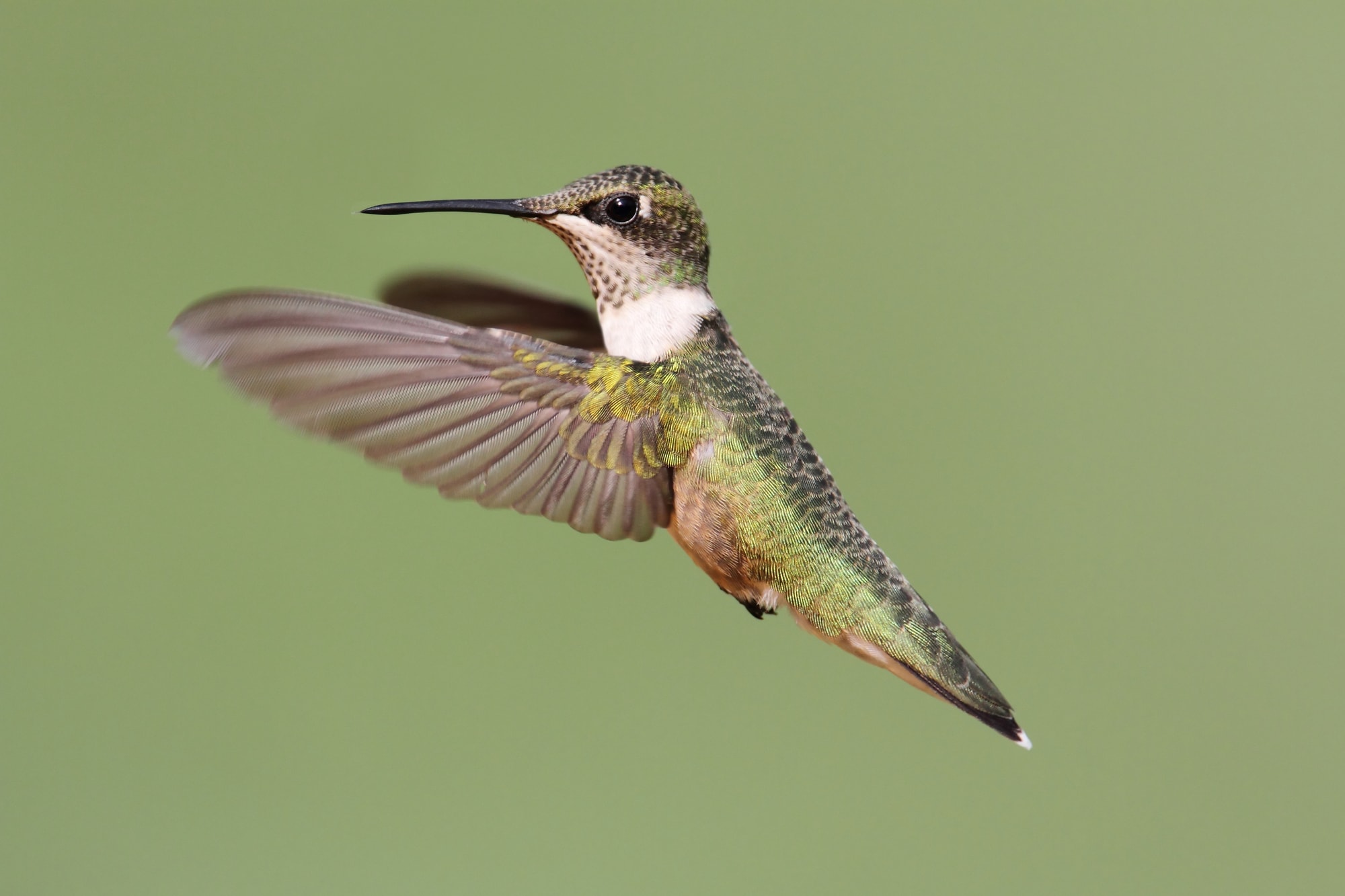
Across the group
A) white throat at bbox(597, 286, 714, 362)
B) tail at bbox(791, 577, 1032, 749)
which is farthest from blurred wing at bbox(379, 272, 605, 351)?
tail at bbox(791, 577, 1032, 749)

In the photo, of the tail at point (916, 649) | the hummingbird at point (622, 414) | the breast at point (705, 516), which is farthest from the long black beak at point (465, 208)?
the tail at point (916, 649)

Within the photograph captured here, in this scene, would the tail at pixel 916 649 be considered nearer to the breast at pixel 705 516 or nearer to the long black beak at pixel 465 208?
the breast at pixel 705 516

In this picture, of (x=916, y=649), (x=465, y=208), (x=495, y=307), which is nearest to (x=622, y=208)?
(x=465, y=208)

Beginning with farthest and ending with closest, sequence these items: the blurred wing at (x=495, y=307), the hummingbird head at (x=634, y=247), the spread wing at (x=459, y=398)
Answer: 1. the blurred wing at (x=495, y=307)
2. the hummingbird head at (x=634, y=247)
3. the spread wing at (x=459, y=398)

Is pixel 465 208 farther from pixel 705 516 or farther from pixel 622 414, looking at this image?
pixel 705 516

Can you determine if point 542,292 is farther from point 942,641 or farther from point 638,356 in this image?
point 942,641

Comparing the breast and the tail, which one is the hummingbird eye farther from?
the tail

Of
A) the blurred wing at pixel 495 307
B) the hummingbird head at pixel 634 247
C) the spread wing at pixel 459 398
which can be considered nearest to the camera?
the spread wing at pixel 459 398

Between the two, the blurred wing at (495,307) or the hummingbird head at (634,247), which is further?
the blurred wing at (495,307)
